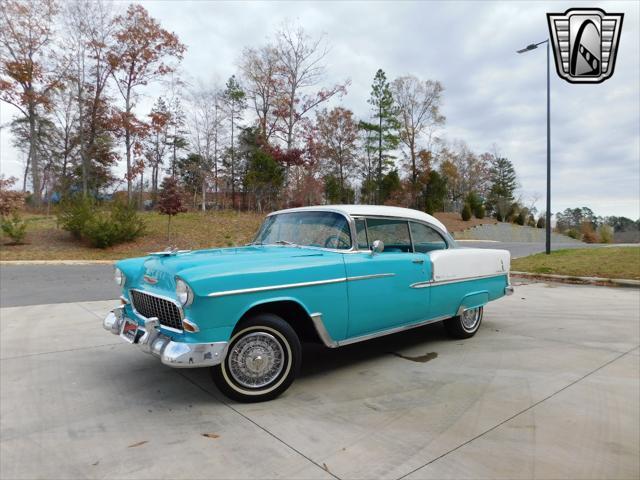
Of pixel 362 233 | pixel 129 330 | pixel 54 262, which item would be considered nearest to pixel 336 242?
pixel 362 233

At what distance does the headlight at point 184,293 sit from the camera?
286cm

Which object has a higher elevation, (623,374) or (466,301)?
(466,301)

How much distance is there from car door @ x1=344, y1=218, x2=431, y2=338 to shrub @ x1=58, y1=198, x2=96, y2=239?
52.1 ft

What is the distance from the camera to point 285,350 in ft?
10.8

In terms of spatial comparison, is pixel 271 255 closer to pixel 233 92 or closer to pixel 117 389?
pixel 117 389

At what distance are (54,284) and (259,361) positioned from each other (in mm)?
8029

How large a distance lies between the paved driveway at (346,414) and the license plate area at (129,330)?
46 cm

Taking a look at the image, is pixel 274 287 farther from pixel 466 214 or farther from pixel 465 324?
pixel 466 214

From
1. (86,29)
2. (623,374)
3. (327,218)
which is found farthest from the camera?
(86,29)

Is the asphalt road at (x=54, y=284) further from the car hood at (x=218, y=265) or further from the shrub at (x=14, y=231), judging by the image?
the car hood at (x=218, y=265)

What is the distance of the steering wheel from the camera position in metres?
3.91

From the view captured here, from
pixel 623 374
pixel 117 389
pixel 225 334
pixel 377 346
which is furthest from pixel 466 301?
pixel 117 389

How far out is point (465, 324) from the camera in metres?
5.09

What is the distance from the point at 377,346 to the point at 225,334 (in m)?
2.27
